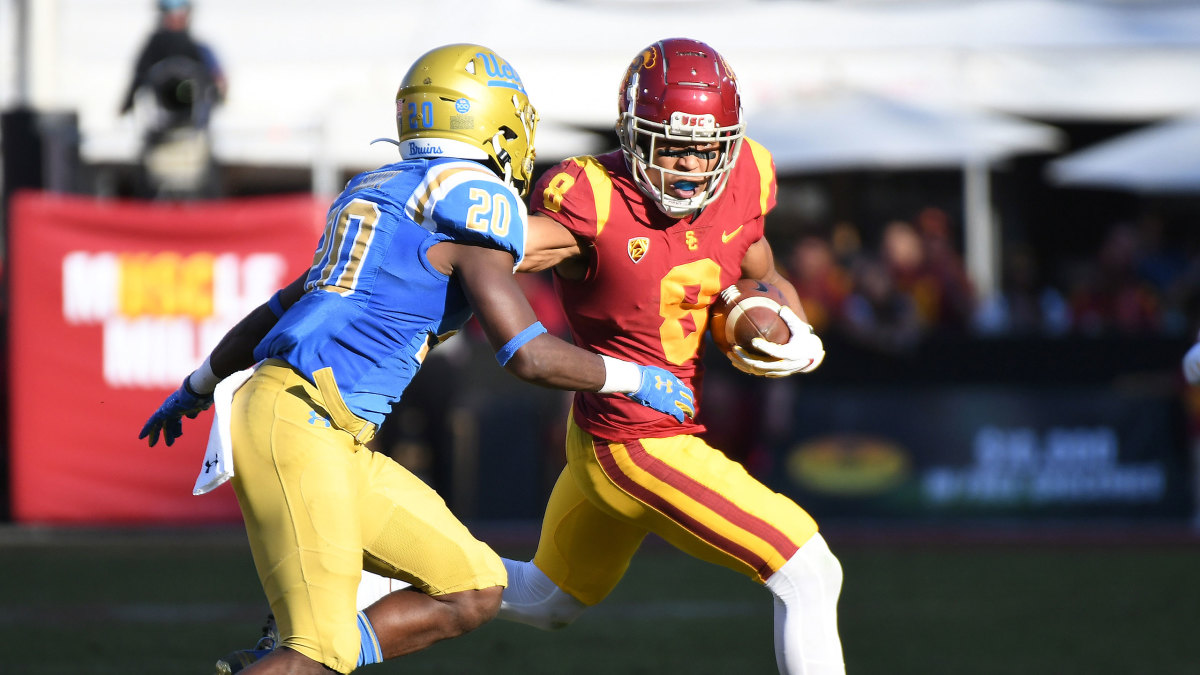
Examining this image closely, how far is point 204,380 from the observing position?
389cm

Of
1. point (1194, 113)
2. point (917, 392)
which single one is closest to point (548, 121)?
point (917, 392)

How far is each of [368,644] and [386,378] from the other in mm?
644

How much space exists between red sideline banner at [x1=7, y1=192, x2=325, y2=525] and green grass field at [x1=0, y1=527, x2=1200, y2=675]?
26 cm

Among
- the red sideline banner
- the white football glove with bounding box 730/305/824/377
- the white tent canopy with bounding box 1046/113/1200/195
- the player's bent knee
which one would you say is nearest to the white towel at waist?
the player's bent knee

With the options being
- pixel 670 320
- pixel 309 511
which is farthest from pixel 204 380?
pixel 670 320

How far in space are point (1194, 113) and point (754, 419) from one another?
5.33m

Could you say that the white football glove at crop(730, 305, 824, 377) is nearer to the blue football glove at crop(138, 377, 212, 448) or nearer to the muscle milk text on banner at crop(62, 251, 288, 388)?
the blue football glove at crop(138, 377, 212, 448)

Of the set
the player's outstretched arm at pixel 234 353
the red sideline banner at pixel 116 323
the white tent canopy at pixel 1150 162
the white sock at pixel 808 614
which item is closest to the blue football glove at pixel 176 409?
the player's outstretched arm at pixel 234 353

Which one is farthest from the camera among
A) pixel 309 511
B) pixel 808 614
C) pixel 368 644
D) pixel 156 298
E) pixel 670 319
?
pixel 156 298

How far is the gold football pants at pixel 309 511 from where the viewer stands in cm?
336

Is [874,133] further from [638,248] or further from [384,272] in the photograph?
[384,272]

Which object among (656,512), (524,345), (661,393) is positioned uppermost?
(524,345)

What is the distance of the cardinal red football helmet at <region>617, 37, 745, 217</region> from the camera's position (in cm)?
389

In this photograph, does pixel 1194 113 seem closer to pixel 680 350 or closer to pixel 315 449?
pixel 680 350
